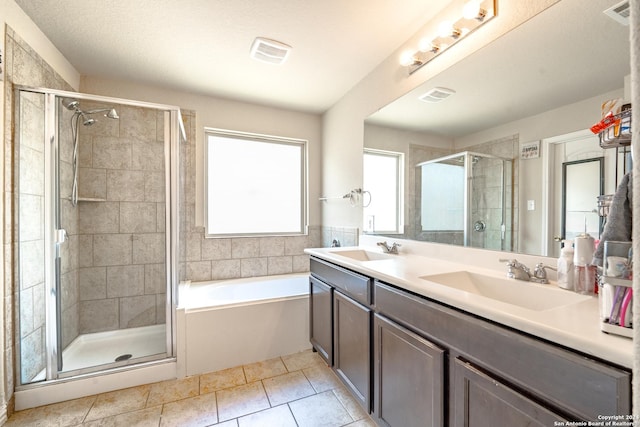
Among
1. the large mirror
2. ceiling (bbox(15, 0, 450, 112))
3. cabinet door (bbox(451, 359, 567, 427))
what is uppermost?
ceiling (bbox(15, 0, 450, 112))

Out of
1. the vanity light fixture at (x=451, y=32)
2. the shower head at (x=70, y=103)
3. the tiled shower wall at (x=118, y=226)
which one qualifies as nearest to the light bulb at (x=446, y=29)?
the vanity light fixture at (x=451, y=32)

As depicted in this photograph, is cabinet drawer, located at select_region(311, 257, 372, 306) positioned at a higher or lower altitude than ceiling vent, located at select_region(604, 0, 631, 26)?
lower

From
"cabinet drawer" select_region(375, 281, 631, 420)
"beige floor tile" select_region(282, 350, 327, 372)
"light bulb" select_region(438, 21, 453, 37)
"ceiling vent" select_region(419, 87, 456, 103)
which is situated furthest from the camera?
"beige floor tile" select_region(282, 350, 327, 372)

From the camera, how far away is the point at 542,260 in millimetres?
1155

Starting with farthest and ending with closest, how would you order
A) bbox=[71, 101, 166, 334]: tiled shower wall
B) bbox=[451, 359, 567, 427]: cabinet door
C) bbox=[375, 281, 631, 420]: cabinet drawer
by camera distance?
bbox=[71, 101, 166, 334]: tiled shower wall < bbox=[451, 359, 567, 427]: cabinet door < bbox=[375, 281, 631, 420]: cabinet drawer

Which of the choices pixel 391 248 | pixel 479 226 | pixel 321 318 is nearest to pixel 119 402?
pixel 321 318

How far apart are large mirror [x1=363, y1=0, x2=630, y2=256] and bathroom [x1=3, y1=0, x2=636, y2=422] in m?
0.51

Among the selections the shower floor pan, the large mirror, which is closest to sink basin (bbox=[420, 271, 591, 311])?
the large mirror

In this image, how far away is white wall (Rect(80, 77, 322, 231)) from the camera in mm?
2467

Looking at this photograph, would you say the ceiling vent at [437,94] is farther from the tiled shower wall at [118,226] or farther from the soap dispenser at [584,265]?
the tiled shower wall at [118,226]

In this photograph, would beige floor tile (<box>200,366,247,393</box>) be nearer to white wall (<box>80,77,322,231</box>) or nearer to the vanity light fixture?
white wall (<box>80,77,322,231</box>)

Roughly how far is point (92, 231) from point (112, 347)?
3.28ft

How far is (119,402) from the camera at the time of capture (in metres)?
1.66

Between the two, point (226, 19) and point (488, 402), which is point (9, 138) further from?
point (488, 402)
